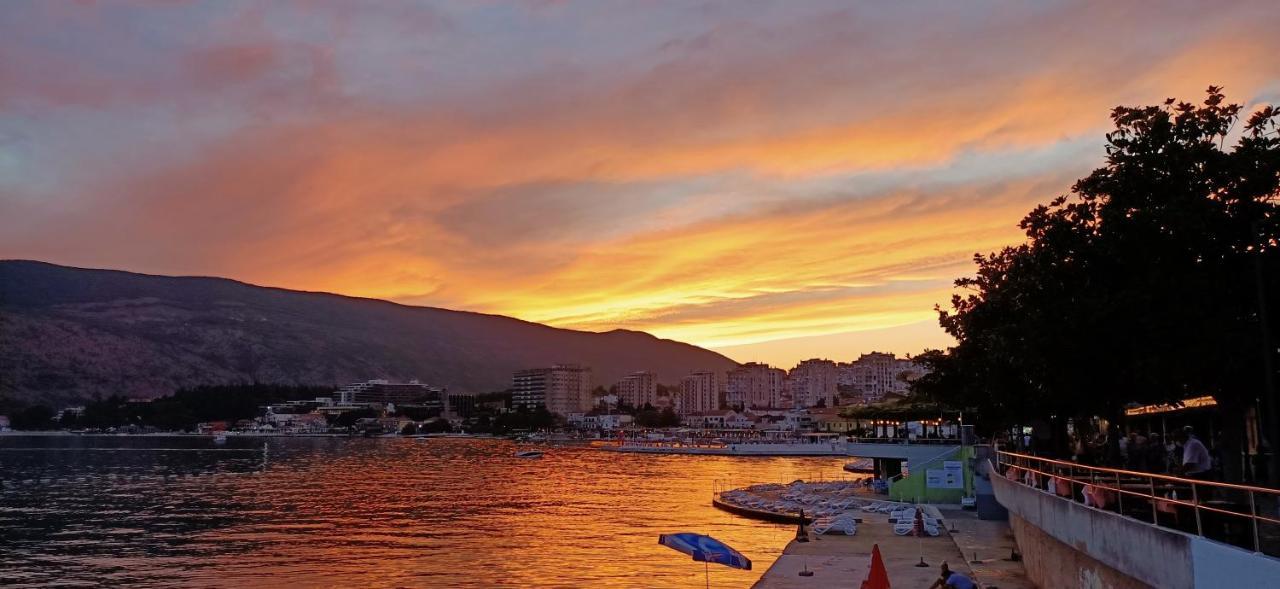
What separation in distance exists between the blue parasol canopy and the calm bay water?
14494mm

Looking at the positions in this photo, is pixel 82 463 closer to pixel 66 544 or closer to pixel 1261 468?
pixel 66 544

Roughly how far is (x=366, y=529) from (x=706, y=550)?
38.8 meters

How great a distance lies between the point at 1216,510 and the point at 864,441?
50.8 m

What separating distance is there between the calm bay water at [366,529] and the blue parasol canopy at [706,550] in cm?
1449

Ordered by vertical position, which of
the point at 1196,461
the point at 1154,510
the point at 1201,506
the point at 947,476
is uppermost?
the point at 1196,461

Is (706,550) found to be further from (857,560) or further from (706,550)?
(857,560)

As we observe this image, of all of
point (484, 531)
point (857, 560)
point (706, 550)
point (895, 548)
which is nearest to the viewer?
point (706, 550)

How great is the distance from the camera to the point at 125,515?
6094 cm

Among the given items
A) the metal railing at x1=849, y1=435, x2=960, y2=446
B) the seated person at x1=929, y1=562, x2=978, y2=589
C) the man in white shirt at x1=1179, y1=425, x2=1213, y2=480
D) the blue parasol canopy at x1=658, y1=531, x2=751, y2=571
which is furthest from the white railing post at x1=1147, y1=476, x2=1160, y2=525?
the metal railing at x1=849, y1=435, x2=960, y2=446

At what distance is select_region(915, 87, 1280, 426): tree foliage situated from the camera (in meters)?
16.4

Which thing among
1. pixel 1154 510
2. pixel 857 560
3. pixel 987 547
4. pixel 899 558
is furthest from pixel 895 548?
pixel 1154 510

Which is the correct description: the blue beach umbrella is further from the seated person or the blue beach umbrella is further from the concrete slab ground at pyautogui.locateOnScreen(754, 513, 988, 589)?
the concrete slab ground at pyautogui.locateOnScreen(754, 513, 988, 589)

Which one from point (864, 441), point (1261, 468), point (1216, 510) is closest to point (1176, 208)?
point (1261, 468)

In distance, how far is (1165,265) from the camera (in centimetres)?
1734
